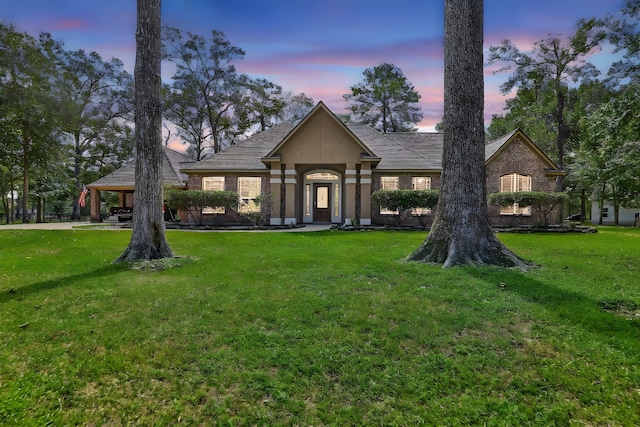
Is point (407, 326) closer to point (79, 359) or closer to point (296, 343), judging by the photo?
point (296, 343)

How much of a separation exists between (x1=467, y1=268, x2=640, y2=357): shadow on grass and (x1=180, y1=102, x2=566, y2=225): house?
12195 mm

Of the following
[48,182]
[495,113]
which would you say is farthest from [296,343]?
[495,113]

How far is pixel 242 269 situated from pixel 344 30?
9468mm

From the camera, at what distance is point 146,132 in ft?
27.2

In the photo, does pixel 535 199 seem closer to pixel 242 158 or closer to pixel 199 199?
pixel 242 158

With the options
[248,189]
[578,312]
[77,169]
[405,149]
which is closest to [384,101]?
[405,149]

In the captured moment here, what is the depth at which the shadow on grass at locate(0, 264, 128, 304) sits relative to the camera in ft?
17.2

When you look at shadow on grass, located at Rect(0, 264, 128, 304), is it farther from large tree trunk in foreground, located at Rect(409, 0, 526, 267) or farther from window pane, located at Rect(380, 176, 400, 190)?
window pane, located at Rect(380, 176, 400, 190)

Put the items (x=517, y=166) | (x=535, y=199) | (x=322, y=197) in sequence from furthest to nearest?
(x=322, y=197)
(x=517, y=166)
(x=535, y=199)

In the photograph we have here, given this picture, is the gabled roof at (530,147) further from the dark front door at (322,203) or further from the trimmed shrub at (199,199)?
the trimmed shrub at (199,199)

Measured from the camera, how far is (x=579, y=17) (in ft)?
86.8

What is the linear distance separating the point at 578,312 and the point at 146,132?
8.99 meters

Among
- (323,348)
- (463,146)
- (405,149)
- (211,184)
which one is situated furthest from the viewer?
(405,149)

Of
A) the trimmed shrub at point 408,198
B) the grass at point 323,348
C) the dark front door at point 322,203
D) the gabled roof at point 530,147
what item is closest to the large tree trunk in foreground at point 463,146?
the grass at point 323,348
